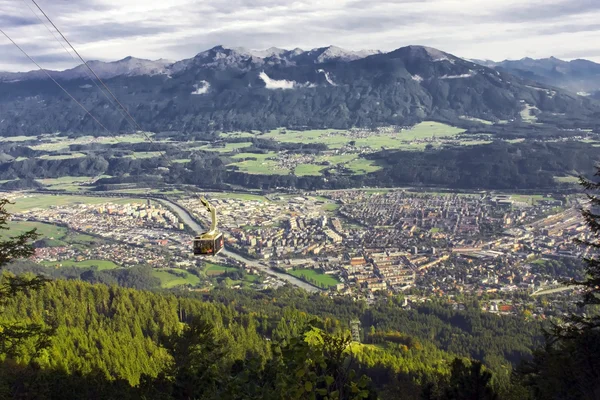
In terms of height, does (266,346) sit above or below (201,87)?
below

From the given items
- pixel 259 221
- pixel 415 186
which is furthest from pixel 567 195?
pixel 259 221

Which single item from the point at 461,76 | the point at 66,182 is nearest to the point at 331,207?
the point at 66,182

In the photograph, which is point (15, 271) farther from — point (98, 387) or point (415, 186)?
point (415, 186)

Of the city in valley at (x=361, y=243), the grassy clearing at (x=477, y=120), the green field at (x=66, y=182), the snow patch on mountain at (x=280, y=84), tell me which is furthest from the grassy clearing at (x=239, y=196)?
the snow patch on mountain at (x=280, y=84)

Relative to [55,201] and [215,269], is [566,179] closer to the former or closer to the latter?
[215,269]

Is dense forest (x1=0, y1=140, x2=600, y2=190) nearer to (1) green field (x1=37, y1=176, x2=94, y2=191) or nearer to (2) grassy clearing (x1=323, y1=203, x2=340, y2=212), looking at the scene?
(1) green field (x1=37, y1=176, x2=94, y2=191)
